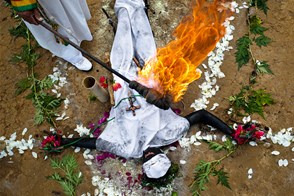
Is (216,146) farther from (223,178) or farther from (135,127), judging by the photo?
(135,127)

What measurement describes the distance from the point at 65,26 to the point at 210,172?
10.7ft

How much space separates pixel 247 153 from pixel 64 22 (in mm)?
3559

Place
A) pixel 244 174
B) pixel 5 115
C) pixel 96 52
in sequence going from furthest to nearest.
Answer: pixel 96 52, pixel 5 115, pixel 244 174

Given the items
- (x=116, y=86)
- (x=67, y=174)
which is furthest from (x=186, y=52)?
(x=67, y=174)

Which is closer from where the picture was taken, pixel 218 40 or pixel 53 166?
pixel 53 166

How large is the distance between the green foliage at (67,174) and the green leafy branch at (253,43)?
3280mm

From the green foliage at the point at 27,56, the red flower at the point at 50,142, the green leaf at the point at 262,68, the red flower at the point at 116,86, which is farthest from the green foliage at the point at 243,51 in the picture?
the green foliage at the point at 27,56

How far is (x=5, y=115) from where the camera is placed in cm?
607

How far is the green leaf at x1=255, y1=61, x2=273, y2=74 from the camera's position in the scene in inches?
232

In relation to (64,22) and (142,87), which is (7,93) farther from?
(142,87)

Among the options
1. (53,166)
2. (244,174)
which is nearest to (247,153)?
(244,174)

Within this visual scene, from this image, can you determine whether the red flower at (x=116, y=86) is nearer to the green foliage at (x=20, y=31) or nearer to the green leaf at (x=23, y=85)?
the green leaf at (x=23, y=85)

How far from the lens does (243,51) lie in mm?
6125

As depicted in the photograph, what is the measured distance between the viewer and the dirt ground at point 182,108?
203 inches
